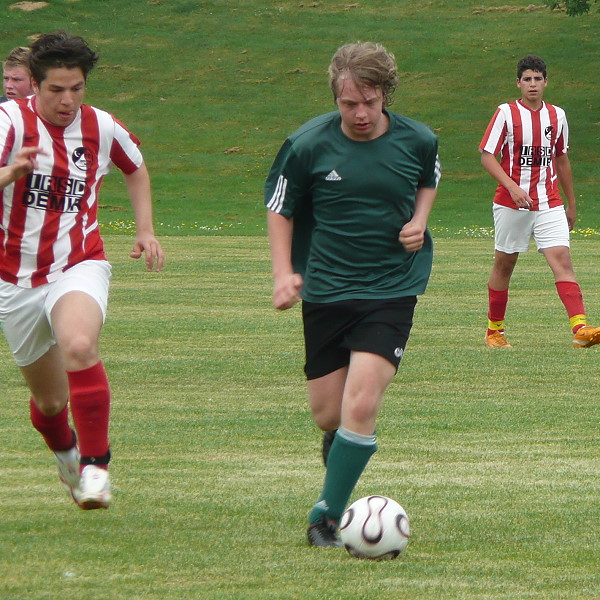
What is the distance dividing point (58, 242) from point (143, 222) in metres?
0.44

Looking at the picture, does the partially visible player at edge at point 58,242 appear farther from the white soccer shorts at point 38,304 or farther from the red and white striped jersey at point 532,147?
the red and white striped jersey at point 532,147

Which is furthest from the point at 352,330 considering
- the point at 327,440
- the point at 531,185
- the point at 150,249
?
the point at 531,185

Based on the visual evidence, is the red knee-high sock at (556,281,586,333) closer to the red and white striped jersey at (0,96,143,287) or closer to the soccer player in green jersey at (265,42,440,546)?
the soccer player in green jersey at (265,42,440,546)

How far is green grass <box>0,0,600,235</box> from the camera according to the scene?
37656mm

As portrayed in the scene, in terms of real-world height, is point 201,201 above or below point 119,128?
below

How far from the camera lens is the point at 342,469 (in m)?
5.12

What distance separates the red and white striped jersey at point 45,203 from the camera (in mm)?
5566

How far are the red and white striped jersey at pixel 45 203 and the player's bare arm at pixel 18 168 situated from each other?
357mm

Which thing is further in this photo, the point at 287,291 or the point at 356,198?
the point at 356,198

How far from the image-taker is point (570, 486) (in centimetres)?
615

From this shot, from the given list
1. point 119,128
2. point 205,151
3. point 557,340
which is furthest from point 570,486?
point 205,151

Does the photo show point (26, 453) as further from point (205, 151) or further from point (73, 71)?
point (205, 151)

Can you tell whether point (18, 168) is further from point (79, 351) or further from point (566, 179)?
point (566, 179)

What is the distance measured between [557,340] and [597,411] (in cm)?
335
